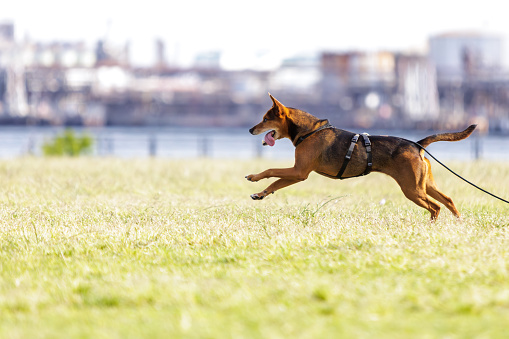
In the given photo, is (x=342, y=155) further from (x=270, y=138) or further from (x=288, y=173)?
(x=270, y=138)

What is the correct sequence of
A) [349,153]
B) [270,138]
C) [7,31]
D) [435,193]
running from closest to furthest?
[349,153] < [270,138] < [435,193] < [7,31]

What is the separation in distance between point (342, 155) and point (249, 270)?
2.42 m

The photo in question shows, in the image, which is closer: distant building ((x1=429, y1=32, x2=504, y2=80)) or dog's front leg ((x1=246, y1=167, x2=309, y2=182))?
dog's front leg ((x1=246, y1=167, x2=309, y2=182))

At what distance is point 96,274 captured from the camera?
593 cm

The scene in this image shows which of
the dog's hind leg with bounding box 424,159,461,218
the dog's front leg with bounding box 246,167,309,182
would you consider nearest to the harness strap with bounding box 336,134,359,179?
the dog's front leg with bounding box 246,167,309,182

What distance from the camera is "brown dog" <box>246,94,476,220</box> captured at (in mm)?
7930

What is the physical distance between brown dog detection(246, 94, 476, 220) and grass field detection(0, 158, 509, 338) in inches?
19.2

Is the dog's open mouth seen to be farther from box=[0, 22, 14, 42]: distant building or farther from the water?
box=[0, 22, 14, 42]: distant building

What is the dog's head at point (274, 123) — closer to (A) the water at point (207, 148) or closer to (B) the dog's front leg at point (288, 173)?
(B) the dog's front leg at point (288, 173)

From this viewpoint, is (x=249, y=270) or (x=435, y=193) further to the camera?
(x=435, y=193)

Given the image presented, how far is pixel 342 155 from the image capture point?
26.1 feet

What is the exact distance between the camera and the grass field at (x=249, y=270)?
14.8 ft

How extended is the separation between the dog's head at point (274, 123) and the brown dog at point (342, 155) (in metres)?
0.01

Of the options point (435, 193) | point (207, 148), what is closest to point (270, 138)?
point (435, 193)
